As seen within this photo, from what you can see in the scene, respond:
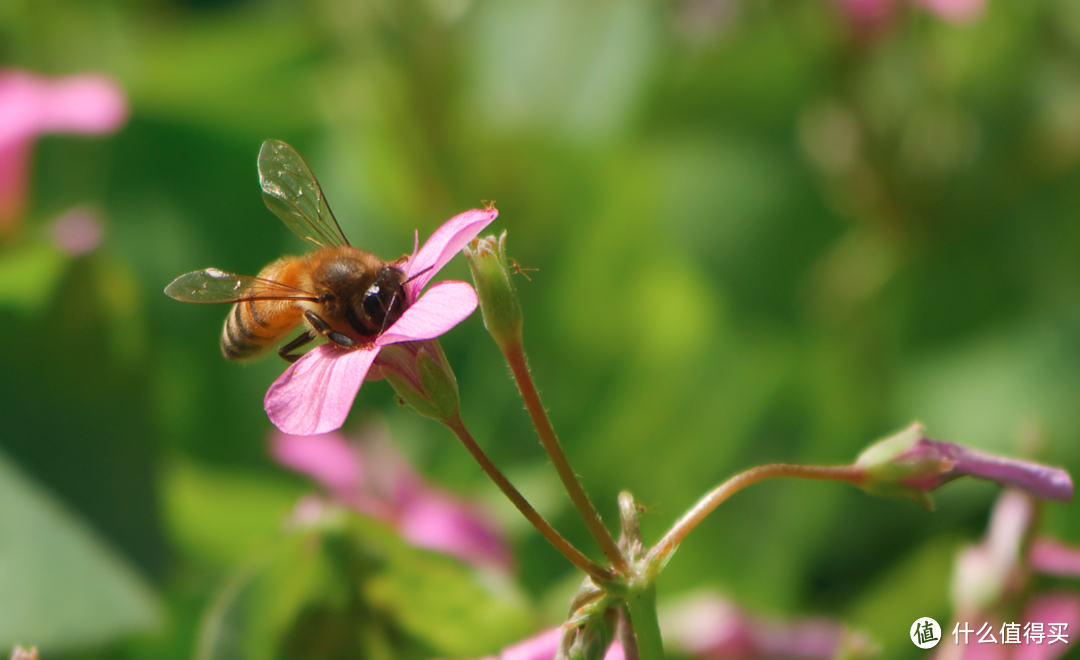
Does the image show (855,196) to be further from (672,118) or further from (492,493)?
(492,493)

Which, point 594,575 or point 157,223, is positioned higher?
point 157,223

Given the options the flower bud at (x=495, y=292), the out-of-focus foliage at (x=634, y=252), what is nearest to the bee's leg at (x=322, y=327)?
the flower bud at (x=495, y=292)

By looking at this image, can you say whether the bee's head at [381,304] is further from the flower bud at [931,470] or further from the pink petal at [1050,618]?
the pink petal at [1050,618]

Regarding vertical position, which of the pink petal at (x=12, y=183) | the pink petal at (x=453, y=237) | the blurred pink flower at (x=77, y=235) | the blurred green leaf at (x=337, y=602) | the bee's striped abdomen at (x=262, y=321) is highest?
the pink petal at (x=12, y=183)

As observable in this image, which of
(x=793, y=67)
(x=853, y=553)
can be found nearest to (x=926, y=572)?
(x=853, y=553)

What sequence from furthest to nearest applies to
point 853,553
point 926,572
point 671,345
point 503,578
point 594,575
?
1. point 671,345
2. point 853,553
3. point 926,572
4. point 503,578
5. point 594,575

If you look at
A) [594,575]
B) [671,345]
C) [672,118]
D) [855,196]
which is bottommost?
[594,575]
